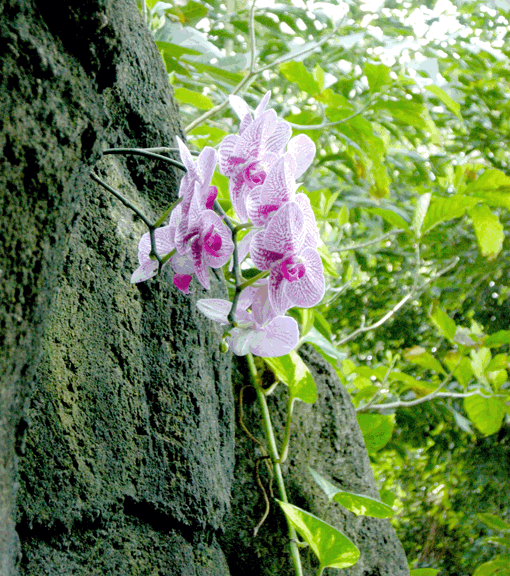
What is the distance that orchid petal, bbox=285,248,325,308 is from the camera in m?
0.45

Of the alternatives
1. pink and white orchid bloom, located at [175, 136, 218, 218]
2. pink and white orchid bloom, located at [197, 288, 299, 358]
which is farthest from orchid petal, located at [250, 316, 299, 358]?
pink and white orchid bloom, located at [175, 136, 218, 218]

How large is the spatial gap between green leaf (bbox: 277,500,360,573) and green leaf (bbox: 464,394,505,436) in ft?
2.48

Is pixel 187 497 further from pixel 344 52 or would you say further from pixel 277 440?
pixel 344 52

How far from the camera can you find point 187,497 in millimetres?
688

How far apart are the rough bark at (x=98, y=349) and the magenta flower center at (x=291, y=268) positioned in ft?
0.50

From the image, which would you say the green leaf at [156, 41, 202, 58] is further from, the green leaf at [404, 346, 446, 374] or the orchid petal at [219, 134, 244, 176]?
the green leaf at [404, 346, 446, 374]

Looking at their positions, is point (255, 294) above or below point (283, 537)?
above

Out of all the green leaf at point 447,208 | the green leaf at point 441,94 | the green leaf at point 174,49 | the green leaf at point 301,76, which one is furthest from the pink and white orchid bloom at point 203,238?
the green leaf at point 441,94

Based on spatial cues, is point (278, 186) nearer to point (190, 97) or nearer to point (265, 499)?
point (265, 499)

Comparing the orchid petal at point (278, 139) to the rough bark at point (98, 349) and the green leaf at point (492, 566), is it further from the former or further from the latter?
the green leaf at point (492, 566)

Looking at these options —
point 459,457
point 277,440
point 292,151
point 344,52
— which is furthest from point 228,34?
point 459,457

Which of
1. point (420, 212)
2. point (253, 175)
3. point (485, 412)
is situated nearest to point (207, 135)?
point (420, 212)

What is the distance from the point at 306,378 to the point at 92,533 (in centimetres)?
37

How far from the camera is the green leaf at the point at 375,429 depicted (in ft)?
3.94
